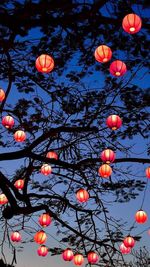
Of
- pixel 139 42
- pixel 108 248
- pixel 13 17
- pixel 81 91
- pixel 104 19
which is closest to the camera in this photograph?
pixel 13 17

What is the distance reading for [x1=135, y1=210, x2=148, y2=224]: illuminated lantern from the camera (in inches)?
452

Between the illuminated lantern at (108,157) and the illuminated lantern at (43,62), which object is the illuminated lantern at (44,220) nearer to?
the illuminated lantern at (108,157)

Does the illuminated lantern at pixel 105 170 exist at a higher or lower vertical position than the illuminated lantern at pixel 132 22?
lower

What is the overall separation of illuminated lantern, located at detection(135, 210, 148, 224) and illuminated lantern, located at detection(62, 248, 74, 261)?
2.48 meters

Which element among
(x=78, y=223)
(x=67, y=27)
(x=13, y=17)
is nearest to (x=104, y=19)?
(x=67, y=27)

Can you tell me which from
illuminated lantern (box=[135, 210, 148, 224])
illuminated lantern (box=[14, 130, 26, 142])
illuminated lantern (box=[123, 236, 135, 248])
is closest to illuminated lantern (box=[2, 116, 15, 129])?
illuminated lantern (box=[14, 130, 26, 142])

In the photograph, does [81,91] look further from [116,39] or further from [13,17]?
[13,17]

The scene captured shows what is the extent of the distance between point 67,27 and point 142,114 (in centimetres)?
375

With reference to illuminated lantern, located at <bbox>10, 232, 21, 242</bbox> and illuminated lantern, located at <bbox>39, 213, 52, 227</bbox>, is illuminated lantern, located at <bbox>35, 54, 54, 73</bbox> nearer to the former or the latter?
illuminated lantern, located at <bbox>39, 213, 52, 227</bbox>

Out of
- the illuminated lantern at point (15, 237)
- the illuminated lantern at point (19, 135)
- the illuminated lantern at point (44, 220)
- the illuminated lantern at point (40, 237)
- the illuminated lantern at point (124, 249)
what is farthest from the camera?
the illuminated lantern at point (124, 249)

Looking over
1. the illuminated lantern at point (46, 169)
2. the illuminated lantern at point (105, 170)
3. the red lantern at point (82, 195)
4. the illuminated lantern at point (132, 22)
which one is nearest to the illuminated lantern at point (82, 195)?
the red lantern at point (82, 195)

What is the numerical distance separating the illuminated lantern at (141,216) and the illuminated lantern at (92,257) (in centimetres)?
174

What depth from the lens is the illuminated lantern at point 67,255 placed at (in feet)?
39.0

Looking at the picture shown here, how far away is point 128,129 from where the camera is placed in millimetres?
10461
